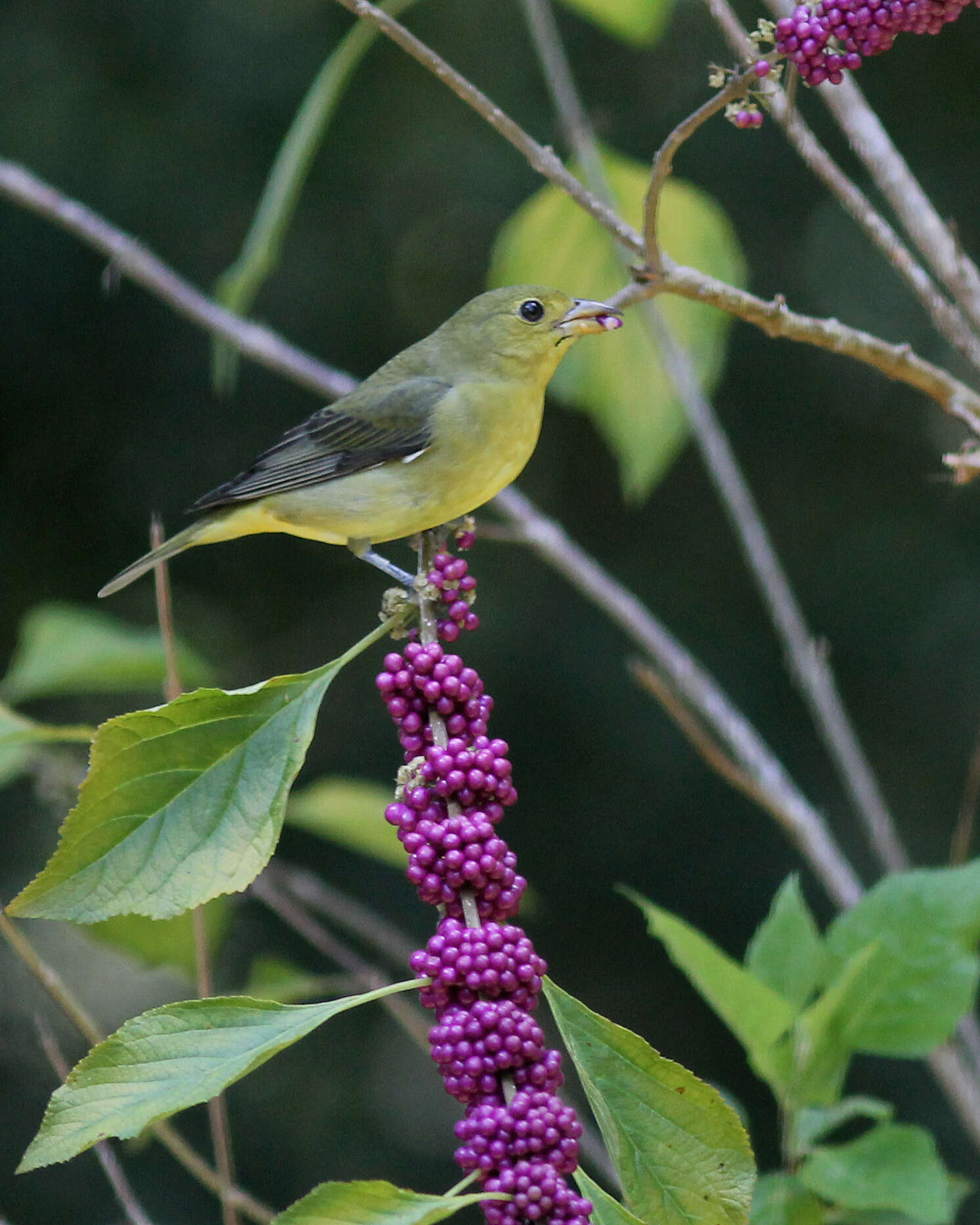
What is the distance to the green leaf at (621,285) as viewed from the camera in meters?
2.54

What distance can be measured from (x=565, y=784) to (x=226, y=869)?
3.80 meters

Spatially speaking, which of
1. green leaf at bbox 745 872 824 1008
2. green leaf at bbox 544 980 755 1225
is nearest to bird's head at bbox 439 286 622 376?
green leaf at bbox 745 872 824 1008

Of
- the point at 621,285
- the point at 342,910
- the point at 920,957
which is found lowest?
the point at 920,957

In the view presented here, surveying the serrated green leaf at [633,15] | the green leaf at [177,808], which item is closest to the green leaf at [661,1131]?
the green leaf at [177,808]

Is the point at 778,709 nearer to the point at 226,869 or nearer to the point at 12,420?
the point at 12,420

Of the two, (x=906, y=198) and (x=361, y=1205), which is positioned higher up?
(x=906, y=198)

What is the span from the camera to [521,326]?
99.7 inches

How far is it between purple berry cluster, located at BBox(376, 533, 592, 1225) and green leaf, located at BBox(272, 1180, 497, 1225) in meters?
0.05

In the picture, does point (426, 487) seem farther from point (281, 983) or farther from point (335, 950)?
point (281, 983)

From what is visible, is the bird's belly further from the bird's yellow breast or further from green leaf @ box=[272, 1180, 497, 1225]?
green leaf @ box=[272, 1180, 497, 1225]

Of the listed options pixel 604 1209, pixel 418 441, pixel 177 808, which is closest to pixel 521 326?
pixel 418 441

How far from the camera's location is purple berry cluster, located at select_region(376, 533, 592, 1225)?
1046 millimetres

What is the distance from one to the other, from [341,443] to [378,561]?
1.91 ft

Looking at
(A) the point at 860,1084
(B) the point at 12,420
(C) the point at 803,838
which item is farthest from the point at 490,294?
(A) the point at 860,1084
